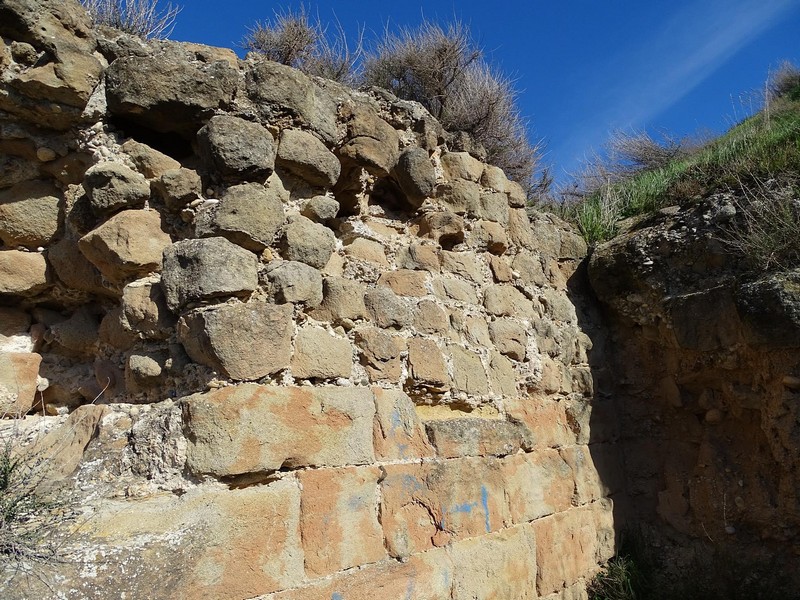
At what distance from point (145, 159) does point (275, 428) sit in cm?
118

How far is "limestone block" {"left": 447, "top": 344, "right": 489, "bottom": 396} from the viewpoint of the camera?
10.2ft

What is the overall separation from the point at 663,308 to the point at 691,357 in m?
0.32

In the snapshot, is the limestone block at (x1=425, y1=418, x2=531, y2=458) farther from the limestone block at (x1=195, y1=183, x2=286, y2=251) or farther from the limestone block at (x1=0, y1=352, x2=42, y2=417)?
the limestone block at (x1=0, y1=352, x2=42, y2=417)

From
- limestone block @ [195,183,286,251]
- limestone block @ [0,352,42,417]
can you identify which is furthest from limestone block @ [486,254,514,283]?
limestone block @ [0,352,42,417]

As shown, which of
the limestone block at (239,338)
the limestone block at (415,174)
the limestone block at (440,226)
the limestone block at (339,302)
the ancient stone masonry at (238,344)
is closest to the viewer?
the ancient stone masonry at (238,344)

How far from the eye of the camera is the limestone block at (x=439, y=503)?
8.34 feet

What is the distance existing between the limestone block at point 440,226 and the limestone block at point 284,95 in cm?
75

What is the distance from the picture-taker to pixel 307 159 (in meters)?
2.81

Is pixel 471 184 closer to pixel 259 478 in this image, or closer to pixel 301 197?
pixel 301 197

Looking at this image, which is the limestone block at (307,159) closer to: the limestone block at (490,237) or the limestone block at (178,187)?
the limestone block at (178,187)

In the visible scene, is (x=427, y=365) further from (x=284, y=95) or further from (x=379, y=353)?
(x=284, y=95)

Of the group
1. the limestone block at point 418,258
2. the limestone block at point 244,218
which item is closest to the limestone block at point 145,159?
the limestone block at point 244,218

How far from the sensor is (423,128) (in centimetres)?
352

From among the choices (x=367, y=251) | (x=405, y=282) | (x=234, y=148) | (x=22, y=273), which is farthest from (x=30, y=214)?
(x=405, y=282)
